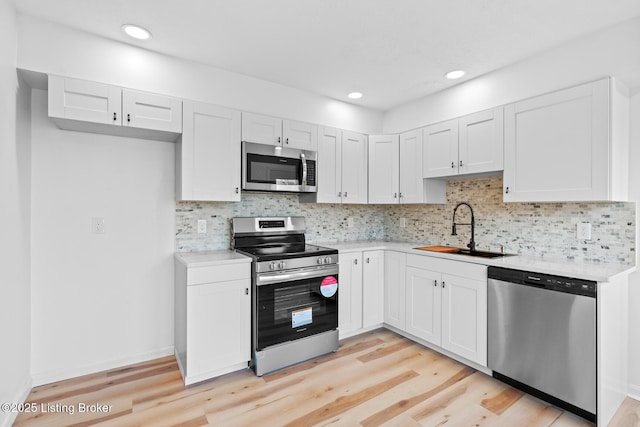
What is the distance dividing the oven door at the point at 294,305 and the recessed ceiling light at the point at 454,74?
6.34ft

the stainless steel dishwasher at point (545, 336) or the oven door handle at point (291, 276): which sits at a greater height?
the oven door handle at point (291, 276)

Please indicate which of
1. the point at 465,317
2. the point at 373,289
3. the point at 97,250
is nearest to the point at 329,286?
the point at 373,289

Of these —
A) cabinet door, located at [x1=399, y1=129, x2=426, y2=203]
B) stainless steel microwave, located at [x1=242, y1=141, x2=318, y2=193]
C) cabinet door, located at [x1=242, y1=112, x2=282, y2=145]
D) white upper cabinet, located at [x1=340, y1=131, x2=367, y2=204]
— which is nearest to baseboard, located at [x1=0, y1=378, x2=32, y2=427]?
stainless steel microwave, located at [x1=242, y1=141, x2=318, y2=193]

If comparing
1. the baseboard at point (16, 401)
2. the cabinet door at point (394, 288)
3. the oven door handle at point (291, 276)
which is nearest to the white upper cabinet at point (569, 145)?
the cabinet door at point (394, 288)

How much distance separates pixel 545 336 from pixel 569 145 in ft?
4.27

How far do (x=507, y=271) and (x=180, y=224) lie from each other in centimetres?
264

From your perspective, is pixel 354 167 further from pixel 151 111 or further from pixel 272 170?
pixel 151 111

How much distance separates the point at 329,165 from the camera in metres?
3.27

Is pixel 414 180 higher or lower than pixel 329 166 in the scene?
lower

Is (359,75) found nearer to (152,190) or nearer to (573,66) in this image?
(573,66)

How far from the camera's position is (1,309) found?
1.76 metres

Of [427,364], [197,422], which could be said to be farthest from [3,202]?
[427,364]

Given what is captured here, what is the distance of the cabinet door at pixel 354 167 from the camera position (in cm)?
339

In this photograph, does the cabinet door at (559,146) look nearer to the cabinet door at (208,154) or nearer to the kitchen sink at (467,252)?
the kitchen sink at (467,252)
